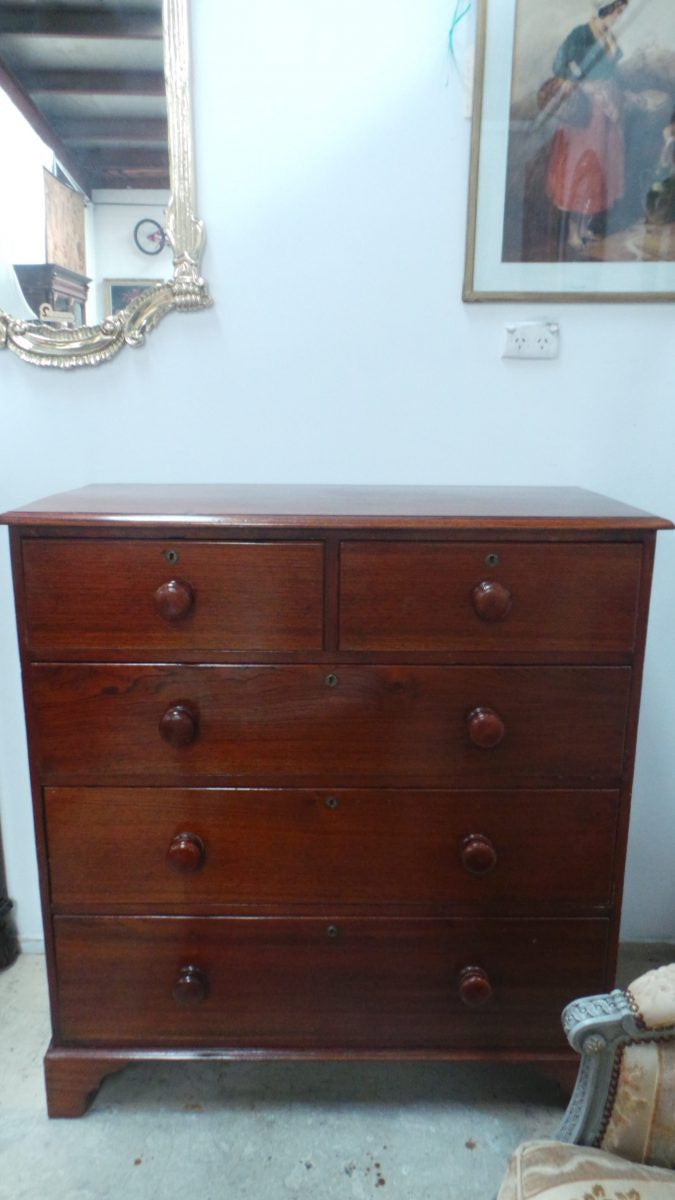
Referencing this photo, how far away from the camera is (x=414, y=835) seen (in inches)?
52.0

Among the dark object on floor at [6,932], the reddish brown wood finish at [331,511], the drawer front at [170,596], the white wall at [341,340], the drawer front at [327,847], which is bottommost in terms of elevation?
the dark object on floor at [6,932]

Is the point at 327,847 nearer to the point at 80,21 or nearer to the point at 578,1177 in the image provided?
the point at 578,1177

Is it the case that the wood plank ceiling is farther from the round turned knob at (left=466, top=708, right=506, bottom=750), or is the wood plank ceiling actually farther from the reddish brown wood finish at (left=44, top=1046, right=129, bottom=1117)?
the reddish brown wood finish at (left=44, top=1046, right=129, bottom=1117)

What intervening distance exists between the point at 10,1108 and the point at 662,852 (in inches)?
59.0

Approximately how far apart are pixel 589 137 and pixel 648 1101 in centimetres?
161

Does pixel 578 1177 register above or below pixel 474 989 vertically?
above

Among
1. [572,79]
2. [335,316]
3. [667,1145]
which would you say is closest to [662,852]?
[667,1145]

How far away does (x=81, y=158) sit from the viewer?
1.54 meters

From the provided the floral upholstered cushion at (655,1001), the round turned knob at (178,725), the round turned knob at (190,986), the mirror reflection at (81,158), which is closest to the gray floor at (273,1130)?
the round turned knob at (190,986)

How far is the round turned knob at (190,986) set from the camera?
1.34 metres

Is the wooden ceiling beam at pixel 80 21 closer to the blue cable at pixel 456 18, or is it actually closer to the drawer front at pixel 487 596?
the blue cable at pixel 456 18

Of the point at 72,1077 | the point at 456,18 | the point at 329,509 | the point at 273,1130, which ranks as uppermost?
the point at 456,18

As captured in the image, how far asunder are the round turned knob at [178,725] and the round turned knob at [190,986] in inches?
16.9

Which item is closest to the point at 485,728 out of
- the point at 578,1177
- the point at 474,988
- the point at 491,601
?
the point at 491,601
